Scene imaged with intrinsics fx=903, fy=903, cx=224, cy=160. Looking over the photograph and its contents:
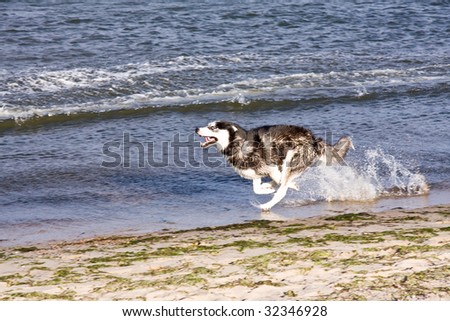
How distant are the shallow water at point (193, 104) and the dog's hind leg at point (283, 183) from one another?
0.16 metres

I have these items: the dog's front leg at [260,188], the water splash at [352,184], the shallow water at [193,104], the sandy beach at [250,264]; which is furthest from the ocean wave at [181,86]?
the sandy beach at [250,264]

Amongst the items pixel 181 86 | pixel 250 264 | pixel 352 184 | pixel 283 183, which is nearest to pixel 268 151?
pixel 283 183

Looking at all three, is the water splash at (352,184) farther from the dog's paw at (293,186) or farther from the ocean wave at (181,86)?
the ocean wave at (181,86)

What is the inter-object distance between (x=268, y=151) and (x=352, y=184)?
135 cm

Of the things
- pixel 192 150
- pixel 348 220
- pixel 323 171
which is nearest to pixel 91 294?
pixel 348 220

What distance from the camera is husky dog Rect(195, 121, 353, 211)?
34.1ft

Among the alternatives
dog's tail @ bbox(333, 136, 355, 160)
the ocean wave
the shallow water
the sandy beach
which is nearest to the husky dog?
dog's tail @ bbox(333, 136, 355, 160)

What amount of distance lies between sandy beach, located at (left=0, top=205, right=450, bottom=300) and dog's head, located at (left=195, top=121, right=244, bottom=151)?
3.43ft

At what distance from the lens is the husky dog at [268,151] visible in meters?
10.4

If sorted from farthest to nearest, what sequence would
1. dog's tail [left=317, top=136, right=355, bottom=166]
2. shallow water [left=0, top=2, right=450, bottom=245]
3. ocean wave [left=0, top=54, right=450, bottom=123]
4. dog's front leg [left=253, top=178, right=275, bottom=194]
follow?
ocean wave [left=0, top=54, right=450, bottom=123] → shallow water [left=0, top=2, right=450, bottom=245] → dog's tail [left=317, top=136, right=355, bottom=166] → dog's front leg [left=253, top=178, right=275, bottom=194]

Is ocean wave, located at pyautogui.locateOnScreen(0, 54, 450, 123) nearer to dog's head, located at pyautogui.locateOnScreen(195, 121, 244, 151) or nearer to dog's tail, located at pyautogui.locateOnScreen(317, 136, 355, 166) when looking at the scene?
dog's tail, located at pyautogui.locateOnScreen(317, 136, 355, 166)

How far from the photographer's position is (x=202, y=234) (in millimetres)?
9602

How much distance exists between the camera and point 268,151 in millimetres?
10586

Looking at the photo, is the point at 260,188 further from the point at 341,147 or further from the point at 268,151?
the point at 341,147
